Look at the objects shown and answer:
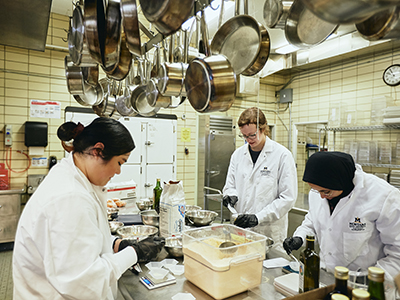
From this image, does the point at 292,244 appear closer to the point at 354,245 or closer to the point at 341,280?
the point at 354,245

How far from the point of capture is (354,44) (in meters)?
3.59

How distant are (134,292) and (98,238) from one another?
1.09 ft

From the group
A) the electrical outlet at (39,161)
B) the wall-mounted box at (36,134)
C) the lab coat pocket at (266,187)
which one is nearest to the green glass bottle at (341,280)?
the lab coat pocket at (266,187)

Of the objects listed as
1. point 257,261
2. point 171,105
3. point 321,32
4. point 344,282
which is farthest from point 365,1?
point 171,105

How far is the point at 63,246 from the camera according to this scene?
945 mm

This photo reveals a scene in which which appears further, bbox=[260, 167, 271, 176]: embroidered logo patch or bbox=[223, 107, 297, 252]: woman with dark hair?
bbox=[260, 167, 271, 176]: embroidered logo patch

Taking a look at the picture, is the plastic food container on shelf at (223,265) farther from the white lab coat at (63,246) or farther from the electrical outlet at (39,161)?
the electrical outlet at (39,161)

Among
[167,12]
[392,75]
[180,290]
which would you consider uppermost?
[392,75]

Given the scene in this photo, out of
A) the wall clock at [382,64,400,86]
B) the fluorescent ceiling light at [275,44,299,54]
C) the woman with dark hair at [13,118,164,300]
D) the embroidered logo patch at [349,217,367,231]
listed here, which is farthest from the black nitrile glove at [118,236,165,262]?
the wall clock at [382,64,400,86]

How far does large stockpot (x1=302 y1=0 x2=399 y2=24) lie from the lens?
0.69 m

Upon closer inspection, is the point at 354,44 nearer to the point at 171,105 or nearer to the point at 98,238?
→ the point at 171,105

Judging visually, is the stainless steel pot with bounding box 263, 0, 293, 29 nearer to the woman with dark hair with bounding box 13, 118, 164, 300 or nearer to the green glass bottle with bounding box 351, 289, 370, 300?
the woman with dark hair with bounding box 13, 118, 164, 300

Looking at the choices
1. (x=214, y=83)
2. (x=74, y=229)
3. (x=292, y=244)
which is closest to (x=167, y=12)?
(x=214, y=83)

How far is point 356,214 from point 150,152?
3947mm
